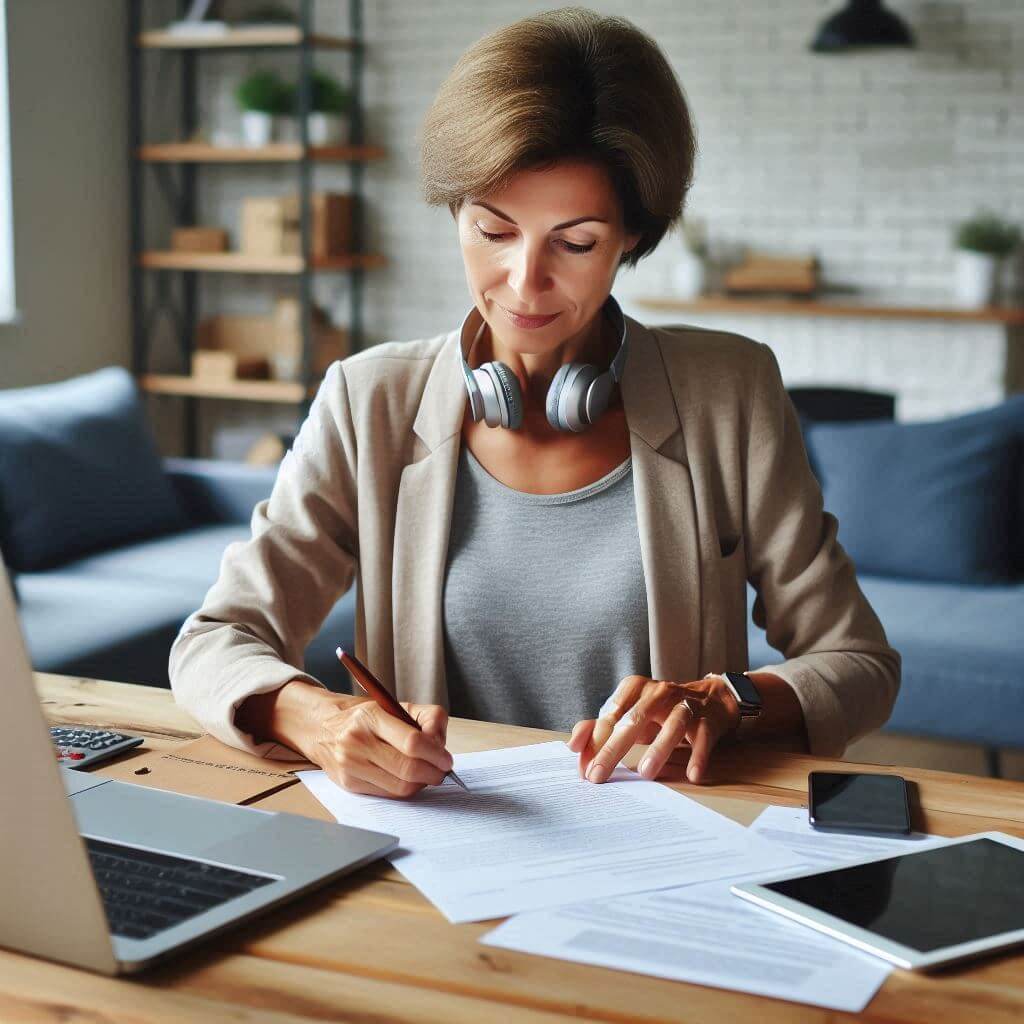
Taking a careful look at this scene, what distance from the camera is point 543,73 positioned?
4.61 feet

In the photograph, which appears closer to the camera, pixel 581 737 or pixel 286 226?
pixel 581 737

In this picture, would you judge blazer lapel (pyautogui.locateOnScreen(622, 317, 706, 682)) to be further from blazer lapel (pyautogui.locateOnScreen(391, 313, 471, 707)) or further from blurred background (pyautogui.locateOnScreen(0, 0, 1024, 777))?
blurred background (pyautogui.locateOnScreen(0, 0, 1024, 777))

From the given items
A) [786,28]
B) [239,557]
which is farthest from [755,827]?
[786,28]

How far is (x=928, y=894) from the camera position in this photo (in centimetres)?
91

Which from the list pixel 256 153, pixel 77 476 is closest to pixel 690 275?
pixel 256 153

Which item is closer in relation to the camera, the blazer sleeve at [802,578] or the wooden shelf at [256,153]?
the blazer sleeve at [802,578]

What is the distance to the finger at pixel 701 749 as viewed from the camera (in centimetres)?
117

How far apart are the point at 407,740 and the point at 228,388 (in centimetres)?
453

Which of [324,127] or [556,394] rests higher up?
[324,127]

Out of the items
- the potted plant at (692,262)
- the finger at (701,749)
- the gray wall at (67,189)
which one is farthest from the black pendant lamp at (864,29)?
the finger at (701,749)

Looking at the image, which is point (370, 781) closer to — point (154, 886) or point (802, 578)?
point (154, 886)

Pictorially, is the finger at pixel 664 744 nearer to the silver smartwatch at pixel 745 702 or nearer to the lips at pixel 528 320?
the silver smartwatch at pixel 745 702

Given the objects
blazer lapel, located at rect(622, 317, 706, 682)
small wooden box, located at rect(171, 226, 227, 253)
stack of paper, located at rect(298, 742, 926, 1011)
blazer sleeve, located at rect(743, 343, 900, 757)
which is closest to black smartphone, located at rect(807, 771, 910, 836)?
stack of paper, located at rect(298, 742, 926, 1011)

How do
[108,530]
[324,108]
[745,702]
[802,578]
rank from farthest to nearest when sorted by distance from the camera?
[324,108] < [108,530] < [802,578] < [745,702]
